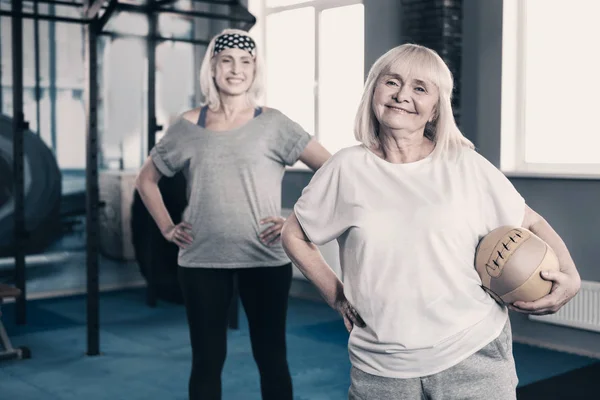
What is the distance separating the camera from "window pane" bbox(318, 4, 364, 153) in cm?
568

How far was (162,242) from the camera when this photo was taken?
5.64 metres

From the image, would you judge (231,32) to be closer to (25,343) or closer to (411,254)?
(411,254)

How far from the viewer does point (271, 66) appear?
639cm

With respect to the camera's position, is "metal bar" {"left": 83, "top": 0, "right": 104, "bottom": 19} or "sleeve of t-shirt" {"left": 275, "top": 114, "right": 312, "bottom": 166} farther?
"metal bar" {"left": 83, "top": 0, "right": 104, "bottom": 19}

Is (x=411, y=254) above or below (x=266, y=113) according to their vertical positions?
below

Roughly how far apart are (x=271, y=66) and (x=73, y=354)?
3128mm

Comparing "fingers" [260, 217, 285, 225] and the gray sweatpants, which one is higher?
"fingers" [260, 217, 285, 225]

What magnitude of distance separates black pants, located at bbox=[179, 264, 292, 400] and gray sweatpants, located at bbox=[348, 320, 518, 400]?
87cm

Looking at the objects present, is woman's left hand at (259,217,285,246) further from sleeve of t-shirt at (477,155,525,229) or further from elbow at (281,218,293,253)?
sleeve of t-shirt at (477,155,525,229)

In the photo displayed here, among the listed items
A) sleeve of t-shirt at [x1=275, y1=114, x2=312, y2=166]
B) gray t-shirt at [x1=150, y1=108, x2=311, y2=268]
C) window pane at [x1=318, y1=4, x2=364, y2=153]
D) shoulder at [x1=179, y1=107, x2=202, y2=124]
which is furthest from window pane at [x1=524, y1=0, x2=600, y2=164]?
shoulder at [x1=179, y1=107, x2=202, y2=124]

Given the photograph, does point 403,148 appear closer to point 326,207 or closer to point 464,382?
point 326,207

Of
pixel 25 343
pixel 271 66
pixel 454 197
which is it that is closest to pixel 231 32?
pixel 454 197

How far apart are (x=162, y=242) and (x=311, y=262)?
421 cm

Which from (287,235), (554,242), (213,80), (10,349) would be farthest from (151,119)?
(554,242)
